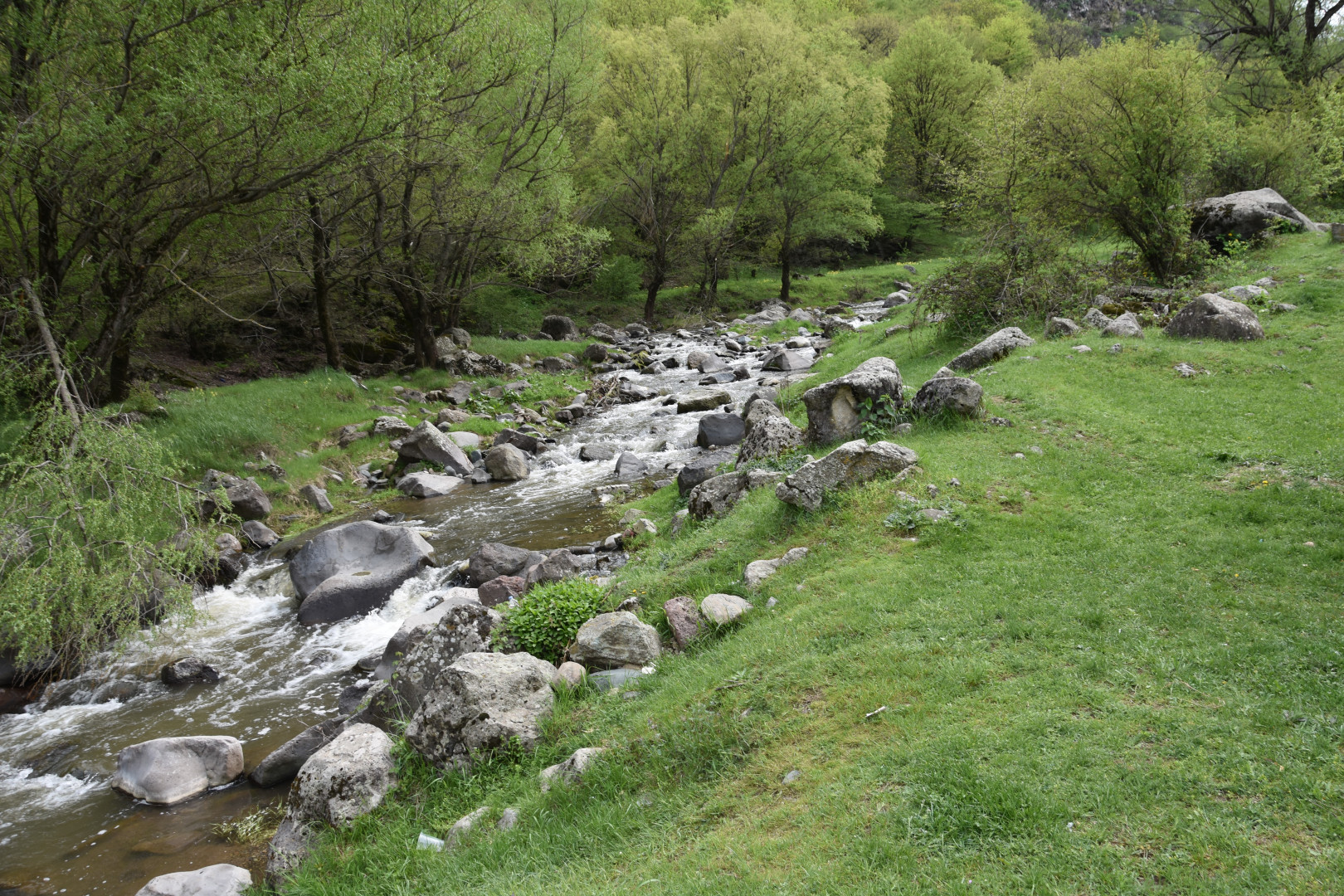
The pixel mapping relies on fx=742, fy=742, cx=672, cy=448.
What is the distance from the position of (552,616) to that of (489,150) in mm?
20427

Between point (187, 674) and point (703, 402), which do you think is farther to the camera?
point (703, 402)

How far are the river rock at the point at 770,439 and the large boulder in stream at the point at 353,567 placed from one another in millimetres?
5938

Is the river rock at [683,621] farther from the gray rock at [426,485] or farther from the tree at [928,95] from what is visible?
the tree at [928,95]

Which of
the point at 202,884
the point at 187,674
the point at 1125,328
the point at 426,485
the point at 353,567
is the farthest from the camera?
the point at 426,485

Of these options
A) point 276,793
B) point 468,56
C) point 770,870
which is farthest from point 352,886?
point 468,56

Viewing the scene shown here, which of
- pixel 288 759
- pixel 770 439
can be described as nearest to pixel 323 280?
pixel 770 439

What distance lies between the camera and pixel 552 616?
8.47 m

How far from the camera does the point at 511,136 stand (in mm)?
24047

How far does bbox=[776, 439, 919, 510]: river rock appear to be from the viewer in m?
9.17

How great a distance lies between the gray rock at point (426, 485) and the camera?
17406 mm

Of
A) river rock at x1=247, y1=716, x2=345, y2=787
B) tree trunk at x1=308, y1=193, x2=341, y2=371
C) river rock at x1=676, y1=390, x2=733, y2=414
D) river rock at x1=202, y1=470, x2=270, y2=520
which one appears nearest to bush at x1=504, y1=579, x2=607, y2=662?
river rock at x1=247, y1=716, x2=345, y2=787

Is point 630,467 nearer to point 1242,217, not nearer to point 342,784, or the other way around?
point 342,784

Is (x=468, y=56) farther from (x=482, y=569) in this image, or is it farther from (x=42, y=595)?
(x=42, y=595)

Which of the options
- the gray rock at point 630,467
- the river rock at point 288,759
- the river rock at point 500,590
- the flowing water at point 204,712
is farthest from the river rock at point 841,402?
the river rock at point 288,759
